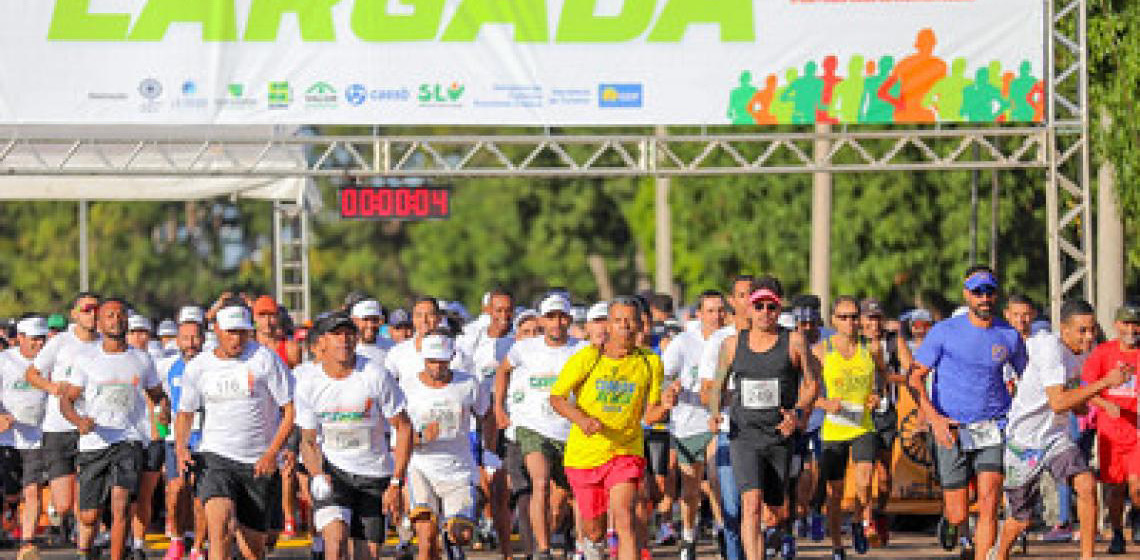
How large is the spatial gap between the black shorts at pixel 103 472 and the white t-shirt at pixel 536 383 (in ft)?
9.28

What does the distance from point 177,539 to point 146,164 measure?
9.56 meters

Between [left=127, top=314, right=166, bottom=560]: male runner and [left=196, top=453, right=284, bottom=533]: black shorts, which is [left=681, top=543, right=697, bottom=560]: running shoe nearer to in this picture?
[left=127, top=314, right=166, bottom=560]: male runner

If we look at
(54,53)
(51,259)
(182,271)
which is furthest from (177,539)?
(182,271)

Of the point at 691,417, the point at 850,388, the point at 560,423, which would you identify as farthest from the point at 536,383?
the point at 850,388

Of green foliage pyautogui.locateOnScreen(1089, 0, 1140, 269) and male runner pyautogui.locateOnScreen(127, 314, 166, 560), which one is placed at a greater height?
green foliage pyautogui.locateOnScreen(1089, 0, 1140, 269)

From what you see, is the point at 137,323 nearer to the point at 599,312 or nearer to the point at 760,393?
the point at 599,312

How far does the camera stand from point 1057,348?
613 inches

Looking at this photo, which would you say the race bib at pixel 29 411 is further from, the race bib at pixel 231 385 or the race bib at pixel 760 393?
the race bib at pixel 760 393

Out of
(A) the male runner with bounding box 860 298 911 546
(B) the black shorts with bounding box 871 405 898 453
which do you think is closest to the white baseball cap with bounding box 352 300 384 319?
(A) the male runner with bounding box 860 298 911 546

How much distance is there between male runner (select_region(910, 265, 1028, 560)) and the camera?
1577 centimetres

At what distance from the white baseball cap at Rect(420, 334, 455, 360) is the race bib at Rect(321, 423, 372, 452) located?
1.30 m

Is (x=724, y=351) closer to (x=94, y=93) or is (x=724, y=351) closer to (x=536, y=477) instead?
(x=536, y=477)

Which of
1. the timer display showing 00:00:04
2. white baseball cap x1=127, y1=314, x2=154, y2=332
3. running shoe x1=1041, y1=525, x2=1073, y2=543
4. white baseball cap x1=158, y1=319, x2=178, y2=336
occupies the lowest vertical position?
running shoe x1=1041, y1=525, x2=1073, y2=543

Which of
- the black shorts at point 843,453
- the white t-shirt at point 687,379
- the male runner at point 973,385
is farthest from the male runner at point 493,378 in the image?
the male runner at point 973,385
